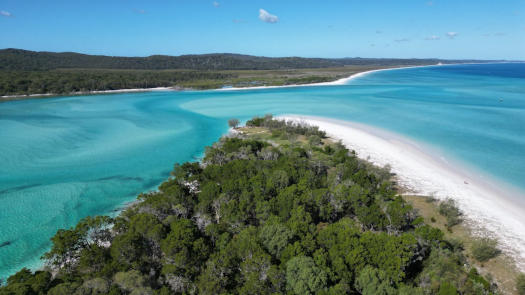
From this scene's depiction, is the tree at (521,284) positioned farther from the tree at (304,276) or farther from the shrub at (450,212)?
the tree at (304,276)

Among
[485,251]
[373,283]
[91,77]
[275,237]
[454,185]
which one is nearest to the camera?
[373,283]

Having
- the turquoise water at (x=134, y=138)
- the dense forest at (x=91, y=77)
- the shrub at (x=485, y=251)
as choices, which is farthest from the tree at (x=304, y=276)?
the dense forest at (x=91, y=77)

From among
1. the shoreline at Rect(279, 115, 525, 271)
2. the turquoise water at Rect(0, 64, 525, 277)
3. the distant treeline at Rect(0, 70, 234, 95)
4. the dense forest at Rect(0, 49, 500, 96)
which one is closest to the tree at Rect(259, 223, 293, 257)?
the shoreline at Rect(279, 115, 525, 271)

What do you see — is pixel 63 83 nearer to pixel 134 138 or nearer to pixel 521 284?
pixel 134 138

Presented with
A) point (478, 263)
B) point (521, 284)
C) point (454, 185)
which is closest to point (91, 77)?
point (454, 185)

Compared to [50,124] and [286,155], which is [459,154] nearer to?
[286,155]

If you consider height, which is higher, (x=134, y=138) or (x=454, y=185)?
(x=134, y=138)

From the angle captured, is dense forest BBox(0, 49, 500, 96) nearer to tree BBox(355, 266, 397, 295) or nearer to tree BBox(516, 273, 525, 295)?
tree BBox(355, 266, 397, 295)
